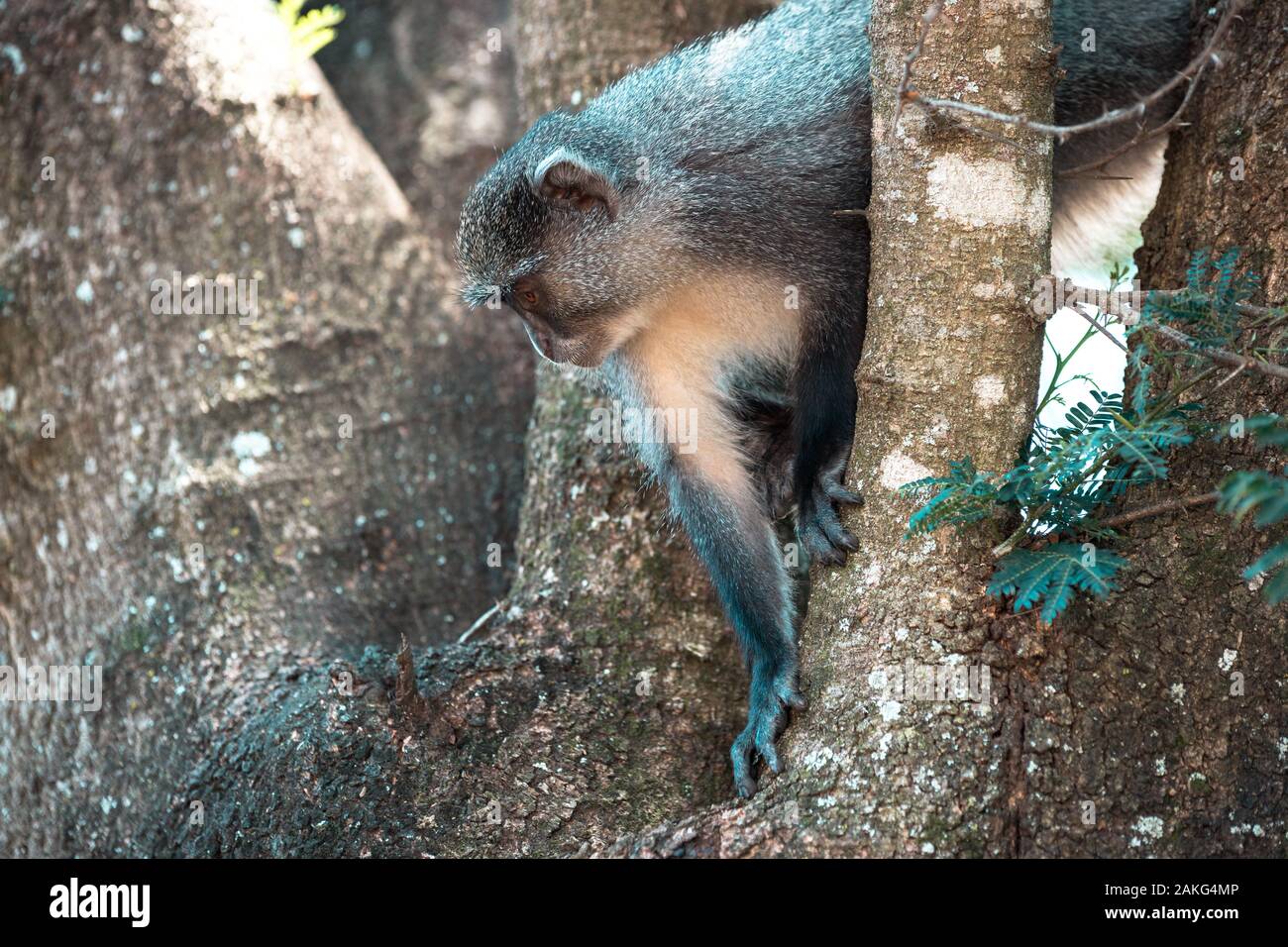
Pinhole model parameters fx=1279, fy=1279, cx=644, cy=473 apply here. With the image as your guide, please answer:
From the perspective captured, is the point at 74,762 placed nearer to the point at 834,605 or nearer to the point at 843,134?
the point at 834,605

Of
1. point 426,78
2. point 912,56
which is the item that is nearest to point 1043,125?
point 912,56

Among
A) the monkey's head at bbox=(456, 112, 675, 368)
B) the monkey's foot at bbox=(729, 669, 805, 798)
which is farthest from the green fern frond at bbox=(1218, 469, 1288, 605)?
the monkey's head at bbox=(456, 112, 675, 368)

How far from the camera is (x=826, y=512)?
4.06 m

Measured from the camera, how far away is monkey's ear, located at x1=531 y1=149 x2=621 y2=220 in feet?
14.9

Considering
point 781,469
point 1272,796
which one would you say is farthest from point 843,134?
point 1272,796

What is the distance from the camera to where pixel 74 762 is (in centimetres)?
496

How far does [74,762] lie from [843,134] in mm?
3781

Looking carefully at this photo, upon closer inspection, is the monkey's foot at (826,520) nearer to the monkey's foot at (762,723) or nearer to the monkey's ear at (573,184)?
the monkey's foot at (762,723)

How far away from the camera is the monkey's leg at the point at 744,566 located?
4215 millimetres

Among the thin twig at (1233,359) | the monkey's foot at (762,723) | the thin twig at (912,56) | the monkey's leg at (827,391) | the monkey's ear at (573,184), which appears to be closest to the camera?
the thin twig at (1233,359)

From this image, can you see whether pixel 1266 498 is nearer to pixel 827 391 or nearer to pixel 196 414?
pixel 827 391

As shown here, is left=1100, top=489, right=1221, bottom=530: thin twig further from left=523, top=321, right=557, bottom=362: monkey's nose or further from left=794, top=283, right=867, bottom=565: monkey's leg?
left=523, top=321, right=557, bottom=362: monkey's nose

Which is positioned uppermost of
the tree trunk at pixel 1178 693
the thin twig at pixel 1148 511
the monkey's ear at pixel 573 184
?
the monkey's ear at pixel 573 184

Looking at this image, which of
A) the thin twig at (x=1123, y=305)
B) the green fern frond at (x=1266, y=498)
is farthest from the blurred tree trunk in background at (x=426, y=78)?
the green fern frond at (x=1266, y=498)
